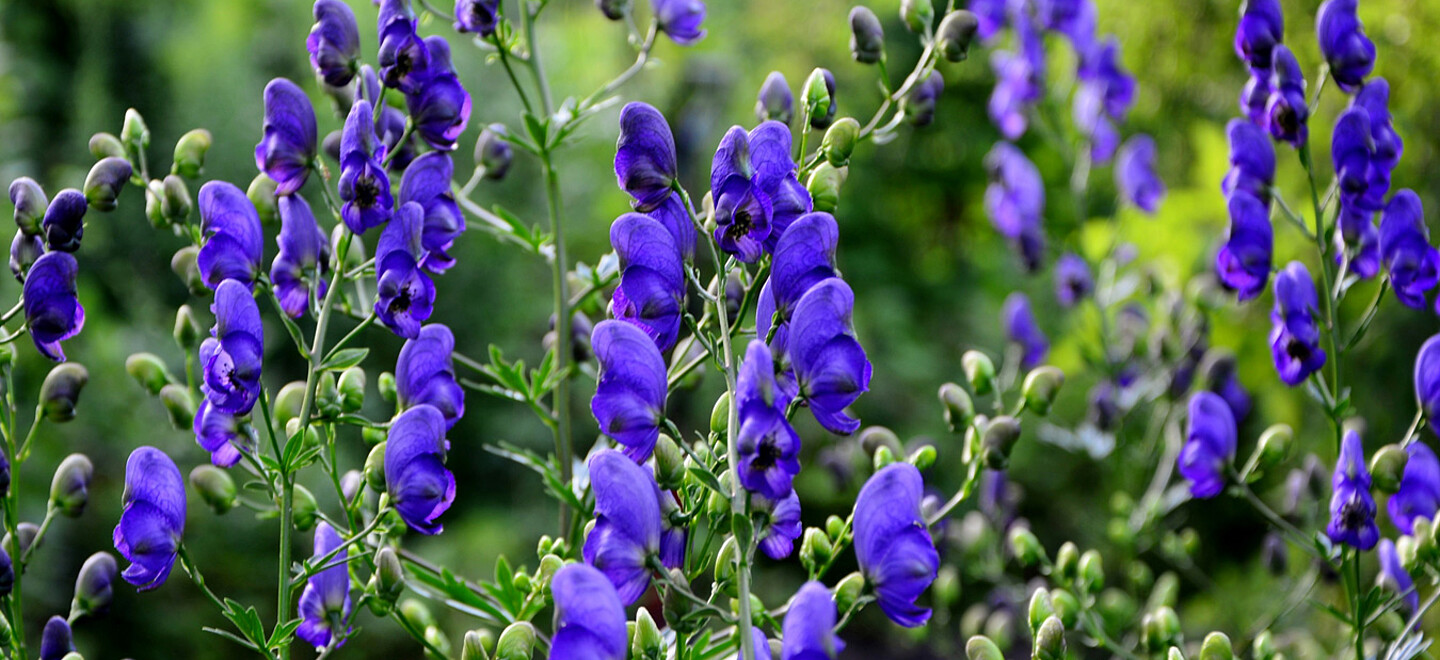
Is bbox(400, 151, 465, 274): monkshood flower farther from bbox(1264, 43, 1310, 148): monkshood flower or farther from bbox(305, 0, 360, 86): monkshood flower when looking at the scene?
bbox(1264, 43, 1310, 148): monkshood flower

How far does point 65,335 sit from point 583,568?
0.62m

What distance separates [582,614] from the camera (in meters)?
0.82

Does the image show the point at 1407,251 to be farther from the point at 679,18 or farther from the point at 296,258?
the point at 296,258

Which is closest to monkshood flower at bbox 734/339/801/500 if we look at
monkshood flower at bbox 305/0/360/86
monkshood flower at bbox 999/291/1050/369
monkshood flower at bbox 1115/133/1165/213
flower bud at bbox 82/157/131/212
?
monkshood flower at bbox 305/0/360/86

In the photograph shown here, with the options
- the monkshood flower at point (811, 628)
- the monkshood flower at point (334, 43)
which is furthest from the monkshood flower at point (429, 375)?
the monkshood flower at point (811, 628)

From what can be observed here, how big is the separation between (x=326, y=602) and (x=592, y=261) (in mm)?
4416

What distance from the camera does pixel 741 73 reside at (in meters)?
6.05

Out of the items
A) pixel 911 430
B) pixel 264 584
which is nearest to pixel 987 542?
pixel 264 584

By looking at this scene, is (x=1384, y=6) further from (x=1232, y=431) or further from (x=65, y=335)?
(x=65, y=335)

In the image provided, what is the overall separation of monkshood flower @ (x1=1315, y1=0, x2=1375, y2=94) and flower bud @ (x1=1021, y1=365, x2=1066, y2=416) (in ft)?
1.67

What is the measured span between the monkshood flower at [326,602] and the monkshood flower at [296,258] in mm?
236

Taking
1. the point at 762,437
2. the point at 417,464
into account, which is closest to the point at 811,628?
the point at 762,437

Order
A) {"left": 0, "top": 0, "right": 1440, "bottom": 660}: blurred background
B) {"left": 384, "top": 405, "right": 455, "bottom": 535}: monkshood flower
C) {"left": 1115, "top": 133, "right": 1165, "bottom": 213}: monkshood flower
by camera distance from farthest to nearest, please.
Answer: {"left": 0, "top": 0, "right": 1440, "bottom": 660}: blurred background < {"left": 1115, "top": 133, "right": 1165, "bottom": 213}: monkshood flower < {"left": 384, "top": 405, "right": 455, "bottom": 535}: monkshood flower

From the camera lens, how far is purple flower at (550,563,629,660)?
82cm
